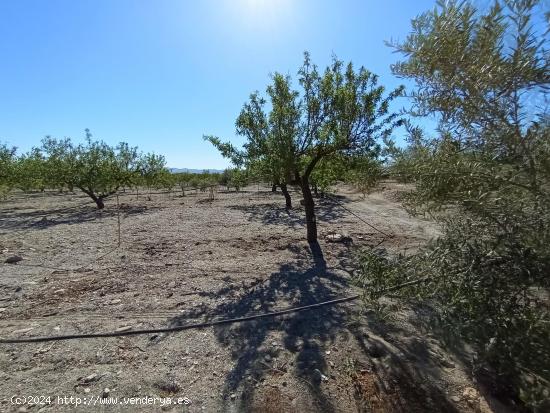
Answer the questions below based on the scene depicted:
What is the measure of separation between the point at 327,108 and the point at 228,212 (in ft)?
26.7

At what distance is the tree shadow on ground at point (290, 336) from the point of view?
10.9 feet

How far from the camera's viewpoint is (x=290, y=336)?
14.2 feet

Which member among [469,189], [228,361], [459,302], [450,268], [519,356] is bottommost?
[228,361]

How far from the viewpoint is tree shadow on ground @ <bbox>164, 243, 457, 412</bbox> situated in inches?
130

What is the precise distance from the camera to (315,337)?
429cm

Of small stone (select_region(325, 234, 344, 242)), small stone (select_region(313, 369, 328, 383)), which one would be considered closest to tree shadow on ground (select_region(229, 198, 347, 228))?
small stone (select_region(325, 234, 344, 242))

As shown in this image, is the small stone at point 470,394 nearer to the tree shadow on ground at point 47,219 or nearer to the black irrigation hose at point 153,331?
the black irrigation hose at point 153,331

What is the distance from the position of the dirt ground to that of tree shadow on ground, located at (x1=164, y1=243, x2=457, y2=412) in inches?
0.7

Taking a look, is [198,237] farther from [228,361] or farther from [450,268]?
[450,268]

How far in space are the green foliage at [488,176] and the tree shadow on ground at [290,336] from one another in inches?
61.5

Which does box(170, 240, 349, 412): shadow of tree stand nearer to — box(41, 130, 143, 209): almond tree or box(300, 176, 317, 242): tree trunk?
box(300, 176, 317, 242): tree trunk

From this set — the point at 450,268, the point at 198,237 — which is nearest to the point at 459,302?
the point at 450,268

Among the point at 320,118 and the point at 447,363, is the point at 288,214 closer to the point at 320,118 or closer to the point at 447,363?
the point at 320,118

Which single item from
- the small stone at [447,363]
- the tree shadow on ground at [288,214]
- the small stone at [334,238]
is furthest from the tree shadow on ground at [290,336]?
the tree shadow on ground at [288,214]
